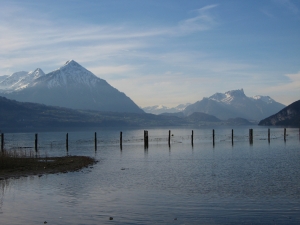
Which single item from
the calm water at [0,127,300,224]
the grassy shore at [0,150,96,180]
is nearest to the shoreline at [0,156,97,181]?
the grassy shore at [0,150,96,180]

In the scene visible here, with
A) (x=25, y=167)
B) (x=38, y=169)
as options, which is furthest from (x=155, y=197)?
(x=25, y=167)

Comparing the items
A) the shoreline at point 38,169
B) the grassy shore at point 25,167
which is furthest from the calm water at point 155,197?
the grassy shore at point 25,167

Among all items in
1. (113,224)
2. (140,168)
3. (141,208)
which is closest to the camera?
(113,224)

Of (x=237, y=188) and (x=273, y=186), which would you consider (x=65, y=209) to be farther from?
(x=273, y=186)

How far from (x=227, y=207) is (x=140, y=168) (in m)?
20.4

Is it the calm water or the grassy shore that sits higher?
the grassy shore

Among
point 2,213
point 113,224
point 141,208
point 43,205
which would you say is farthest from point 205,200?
point 2,213

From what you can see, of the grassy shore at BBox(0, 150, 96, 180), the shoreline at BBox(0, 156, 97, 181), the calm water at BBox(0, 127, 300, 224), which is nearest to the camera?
the calm water at BBox(0, 127, 300, 224)

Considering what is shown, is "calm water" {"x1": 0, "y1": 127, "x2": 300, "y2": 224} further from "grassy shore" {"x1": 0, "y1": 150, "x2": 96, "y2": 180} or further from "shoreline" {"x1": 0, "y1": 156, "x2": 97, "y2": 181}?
"grassy shore" {"x1": 0, "y1": 150, "x2": 96, "y2": 180}

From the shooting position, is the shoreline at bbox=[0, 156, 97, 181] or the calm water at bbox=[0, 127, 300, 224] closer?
the calm water at bbox=[0, 127, 300, 224]

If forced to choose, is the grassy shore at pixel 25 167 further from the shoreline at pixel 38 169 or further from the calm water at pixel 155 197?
the calm water at pixel 155 197

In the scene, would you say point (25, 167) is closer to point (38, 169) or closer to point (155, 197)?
point (38, 169)

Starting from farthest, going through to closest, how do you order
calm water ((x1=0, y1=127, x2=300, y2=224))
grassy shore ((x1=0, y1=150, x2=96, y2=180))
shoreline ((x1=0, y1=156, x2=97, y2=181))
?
grassy shore ((x1=0, y1=150, x2=96, y2=180)) < shoreline ((x1=0, y1=156, x2=97, y2=181)) < calm water ((x1=0, y1=127, x2=300, y2=224))

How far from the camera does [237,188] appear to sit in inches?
1091
